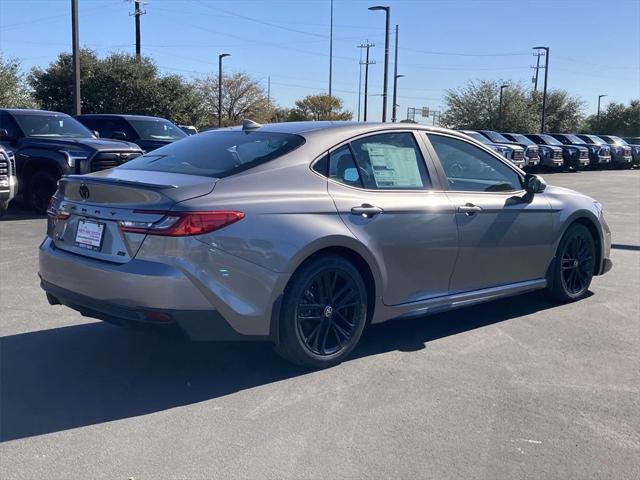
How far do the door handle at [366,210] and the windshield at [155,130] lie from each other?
34.4 ft

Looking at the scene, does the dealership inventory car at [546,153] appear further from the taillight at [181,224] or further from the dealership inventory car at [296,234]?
the taillight at [181,224]

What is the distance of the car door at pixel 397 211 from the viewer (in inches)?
173

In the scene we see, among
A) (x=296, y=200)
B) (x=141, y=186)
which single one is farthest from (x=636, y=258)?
(x=141, y=186)

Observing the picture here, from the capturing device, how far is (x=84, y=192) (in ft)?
13.6

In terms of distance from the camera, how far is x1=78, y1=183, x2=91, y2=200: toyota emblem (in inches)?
162

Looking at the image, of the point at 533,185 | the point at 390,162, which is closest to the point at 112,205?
the point at 390,162

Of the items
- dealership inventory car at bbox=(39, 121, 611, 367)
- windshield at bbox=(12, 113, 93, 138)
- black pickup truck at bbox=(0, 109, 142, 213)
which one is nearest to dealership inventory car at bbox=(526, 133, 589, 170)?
windshield at bbox=(12, 113, 93, 138)

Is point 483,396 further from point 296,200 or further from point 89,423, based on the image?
point 89,423

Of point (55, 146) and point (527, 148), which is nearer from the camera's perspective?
point (55, 146)

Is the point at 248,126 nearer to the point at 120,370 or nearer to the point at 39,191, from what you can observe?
the point at 120,370

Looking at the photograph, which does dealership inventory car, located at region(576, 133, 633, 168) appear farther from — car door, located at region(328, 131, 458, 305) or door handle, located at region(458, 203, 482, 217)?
car door, located at region(328, 131, 458, 305)

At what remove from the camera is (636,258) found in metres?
8.81

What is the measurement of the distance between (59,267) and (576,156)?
106 ft

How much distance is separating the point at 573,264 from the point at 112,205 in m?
4.20
